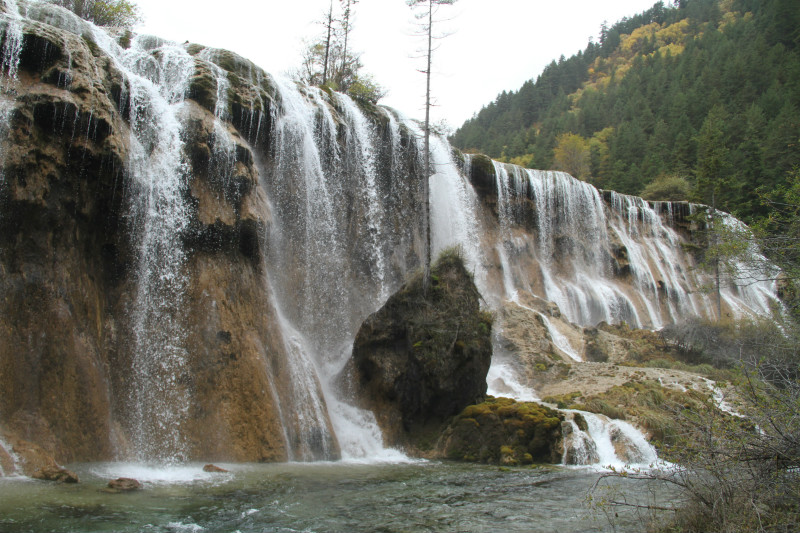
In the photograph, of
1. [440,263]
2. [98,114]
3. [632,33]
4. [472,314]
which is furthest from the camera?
[632,33]

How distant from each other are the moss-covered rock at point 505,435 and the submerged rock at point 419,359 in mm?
906

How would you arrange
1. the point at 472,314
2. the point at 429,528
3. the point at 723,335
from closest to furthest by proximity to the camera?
the point at 429,528 → the point at 472,314 → the point at 723,335

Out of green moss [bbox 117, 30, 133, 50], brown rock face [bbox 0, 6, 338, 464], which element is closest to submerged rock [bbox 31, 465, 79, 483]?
brown rock face [bbox 0, 6, 338, 464]

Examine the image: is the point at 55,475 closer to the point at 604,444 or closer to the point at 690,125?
the point at 604,444

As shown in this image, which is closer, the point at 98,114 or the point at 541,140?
the point at 98,114

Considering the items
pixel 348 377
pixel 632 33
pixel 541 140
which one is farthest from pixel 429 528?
pixel 632 33

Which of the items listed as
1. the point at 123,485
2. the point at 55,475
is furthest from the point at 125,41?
→ the point at 123,485

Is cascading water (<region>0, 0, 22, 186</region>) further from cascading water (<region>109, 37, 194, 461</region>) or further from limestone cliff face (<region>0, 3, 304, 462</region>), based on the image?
cascading water (<region>109, 37, 194, 461</region>)

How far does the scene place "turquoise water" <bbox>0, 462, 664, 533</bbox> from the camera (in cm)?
705

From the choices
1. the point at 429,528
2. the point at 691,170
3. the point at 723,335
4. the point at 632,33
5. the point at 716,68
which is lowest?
the point at 429,528

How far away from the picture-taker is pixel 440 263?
706 inches

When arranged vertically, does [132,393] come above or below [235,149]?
below

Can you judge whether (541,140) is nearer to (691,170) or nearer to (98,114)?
(691,170)

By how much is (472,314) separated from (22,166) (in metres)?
11.9
